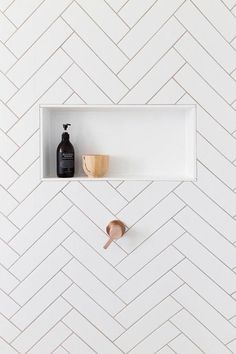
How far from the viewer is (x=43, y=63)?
150cm

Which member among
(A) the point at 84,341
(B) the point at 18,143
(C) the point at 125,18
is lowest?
(A) the point at 84,341

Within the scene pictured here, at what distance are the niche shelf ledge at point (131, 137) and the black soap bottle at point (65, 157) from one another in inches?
2.4

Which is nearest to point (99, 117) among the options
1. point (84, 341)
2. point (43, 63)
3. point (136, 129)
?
point (136, 129)

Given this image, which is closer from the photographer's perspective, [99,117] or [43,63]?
[43,63]

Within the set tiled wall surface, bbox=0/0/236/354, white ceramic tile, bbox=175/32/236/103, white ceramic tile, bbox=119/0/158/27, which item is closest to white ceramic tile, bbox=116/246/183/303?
tiled wall surface, bbox=0/0/236/354

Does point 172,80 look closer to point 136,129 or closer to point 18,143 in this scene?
point 136,129

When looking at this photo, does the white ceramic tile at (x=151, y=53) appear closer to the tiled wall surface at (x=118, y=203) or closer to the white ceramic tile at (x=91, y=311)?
the tiled wall surface at (x=118, y=203)

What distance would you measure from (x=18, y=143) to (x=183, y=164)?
65cm

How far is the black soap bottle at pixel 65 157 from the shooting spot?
1.56 meters

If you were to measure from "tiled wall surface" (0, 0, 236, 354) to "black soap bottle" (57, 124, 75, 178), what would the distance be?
0.06 metres

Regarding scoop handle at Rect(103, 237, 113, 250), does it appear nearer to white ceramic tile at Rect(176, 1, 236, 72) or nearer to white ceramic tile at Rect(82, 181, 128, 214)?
white ceramic tile at Rect(82, 181, 128, 214)

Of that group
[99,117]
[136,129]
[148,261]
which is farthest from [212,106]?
[148,261]

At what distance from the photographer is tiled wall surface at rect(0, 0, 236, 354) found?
4.90 feet

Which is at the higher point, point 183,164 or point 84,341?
point 183,164
